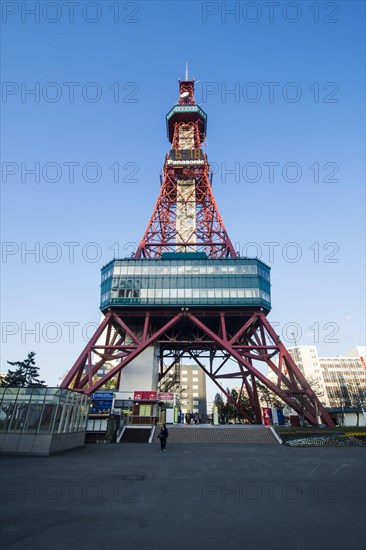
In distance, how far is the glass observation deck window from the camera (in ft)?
169

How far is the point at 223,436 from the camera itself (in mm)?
33062

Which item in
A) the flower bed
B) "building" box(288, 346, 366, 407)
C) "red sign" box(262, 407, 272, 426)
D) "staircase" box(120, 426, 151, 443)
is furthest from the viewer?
"building" box(288, 346, 366, 407)

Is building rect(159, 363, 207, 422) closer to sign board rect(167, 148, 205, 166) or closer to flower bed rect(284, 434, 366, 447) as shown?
sign board rect(167, 148, 205, 166)

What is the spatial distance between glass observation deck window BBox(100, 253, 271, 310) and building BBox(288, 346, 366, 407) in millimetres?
82006

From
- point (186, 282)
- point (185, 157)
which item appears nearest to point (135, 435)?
point (186, 282)

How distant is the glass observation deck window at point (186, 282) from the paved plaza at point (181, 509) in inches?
1477

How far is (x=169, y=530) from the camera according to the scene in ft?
22.7

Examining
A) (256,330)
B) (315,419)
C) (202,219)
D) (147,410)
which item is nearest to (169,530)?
(147,410)

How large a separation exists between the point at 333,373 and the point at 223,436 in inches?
4401

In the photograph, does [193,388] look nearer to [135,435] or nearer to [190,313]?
[190,313]

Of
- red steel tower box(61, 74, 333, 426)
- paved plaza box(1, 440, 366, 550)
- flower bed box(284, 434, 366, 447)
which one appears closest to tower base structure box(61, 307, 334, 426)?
red steel tower box(61, 74, 333, 426)

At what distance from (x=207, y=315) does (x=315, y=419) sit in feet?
68.0

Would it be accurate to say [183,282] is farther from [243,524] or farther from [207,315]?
[243,524]

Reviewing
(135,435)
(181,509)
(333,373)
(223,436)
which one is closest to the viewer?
(181,509)
